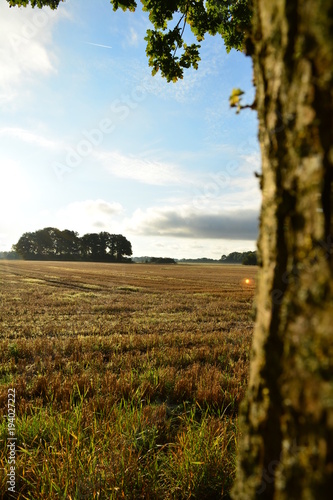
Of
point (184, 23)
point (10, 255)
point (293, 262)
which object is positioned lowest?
point (10, 255)

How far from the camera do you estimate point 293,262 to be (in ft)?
2.86

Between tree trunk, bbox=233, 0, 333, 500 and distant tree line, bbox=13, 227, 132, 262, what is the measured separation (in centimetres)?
12876

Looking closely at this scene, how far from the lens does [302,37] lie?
81 cm

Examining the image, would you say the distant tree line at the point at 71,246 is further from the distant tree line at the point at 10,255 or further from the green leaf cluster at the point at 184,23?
the green leaf cluster at the point at 184,23

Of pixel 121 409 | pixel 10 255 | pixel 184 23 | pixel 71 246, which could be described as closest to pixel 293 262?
pixel 121 409

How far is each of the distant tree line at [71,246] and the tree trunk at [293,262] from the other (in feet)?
422

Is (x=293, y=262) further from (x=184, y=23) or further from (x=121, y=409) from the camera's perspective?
(x=184, y=23)

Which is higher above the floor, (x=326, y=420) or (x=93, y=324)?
(x=326, y=420)

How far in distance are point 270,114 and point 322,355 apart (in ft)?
2.34

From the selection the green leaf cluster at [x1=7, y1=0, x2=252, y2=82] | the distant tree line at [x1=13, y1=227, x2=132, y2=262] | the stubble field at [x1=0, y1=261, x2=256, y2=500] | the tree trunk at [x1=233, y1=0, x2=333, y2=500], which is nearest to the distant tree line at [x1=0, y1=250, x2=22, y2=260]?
the distant tree line at [x1=13, y1=227, x2=132, y2=262]

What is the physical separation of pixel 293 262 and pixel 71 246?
141 meters

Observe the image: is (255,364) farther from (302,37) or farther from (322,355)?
(302,37)

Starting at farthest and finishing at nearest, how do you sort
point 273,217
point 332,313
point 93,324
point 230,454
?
point 93,324, point 230,454, point 273,217, point 332,313

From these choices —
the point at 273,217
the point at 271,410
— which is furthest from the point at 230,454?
the point at 273,217
